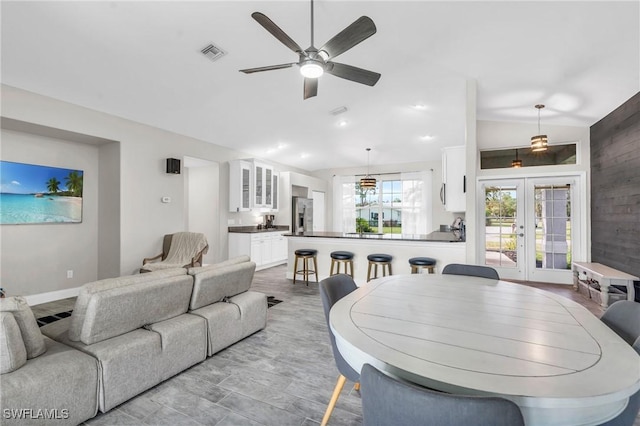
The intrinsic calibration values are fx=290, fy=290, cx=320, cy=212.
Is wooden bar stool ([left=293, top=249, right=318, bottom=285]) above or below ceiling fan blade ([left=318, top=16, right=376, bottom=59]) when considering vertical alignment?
below

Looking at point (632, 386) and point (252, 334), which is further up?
point (632, 386)

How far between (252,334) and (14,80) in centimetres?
395

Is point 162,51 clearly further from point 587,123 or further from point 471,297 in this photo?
point 587,123

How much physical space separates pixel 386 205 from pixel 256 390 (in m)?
7.13

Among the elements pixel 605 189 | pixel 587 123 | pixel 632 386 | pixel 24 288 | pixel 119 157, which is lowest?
pixel 24 288

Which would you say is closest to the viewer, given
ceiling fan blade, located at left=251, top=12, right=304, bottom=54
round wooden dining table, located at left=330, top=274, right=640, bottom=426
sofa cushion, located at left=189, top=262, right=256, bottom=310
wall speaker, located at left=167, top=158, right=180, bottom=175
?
round wooden dining table, located at left=330, top=274, right=640, bottom=426

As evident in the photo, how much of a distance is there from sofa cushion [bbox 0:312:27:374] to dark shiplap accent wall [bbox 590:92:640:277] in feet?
19.4

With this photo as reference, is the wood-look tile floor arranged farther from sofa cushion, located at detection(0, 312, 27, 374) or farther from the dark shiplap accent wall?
the dark shiplap accent wall

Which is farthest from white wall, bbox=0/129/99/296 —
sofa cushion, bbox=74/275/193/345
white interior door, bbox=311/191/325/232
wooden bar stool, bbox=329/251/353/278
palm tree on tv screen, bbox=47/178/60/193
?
white interior door, bbox=311/191/325/232

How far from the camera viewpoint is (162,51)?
3246mm

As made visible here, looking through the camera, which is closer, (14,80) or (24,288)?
(14,80)

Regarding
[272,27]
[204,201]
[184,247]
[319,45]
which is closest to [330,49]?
[272,27]

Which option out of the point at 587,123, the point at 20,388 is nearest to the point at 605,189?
the point at 587,123

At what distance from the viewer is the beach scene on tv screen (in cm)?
383
